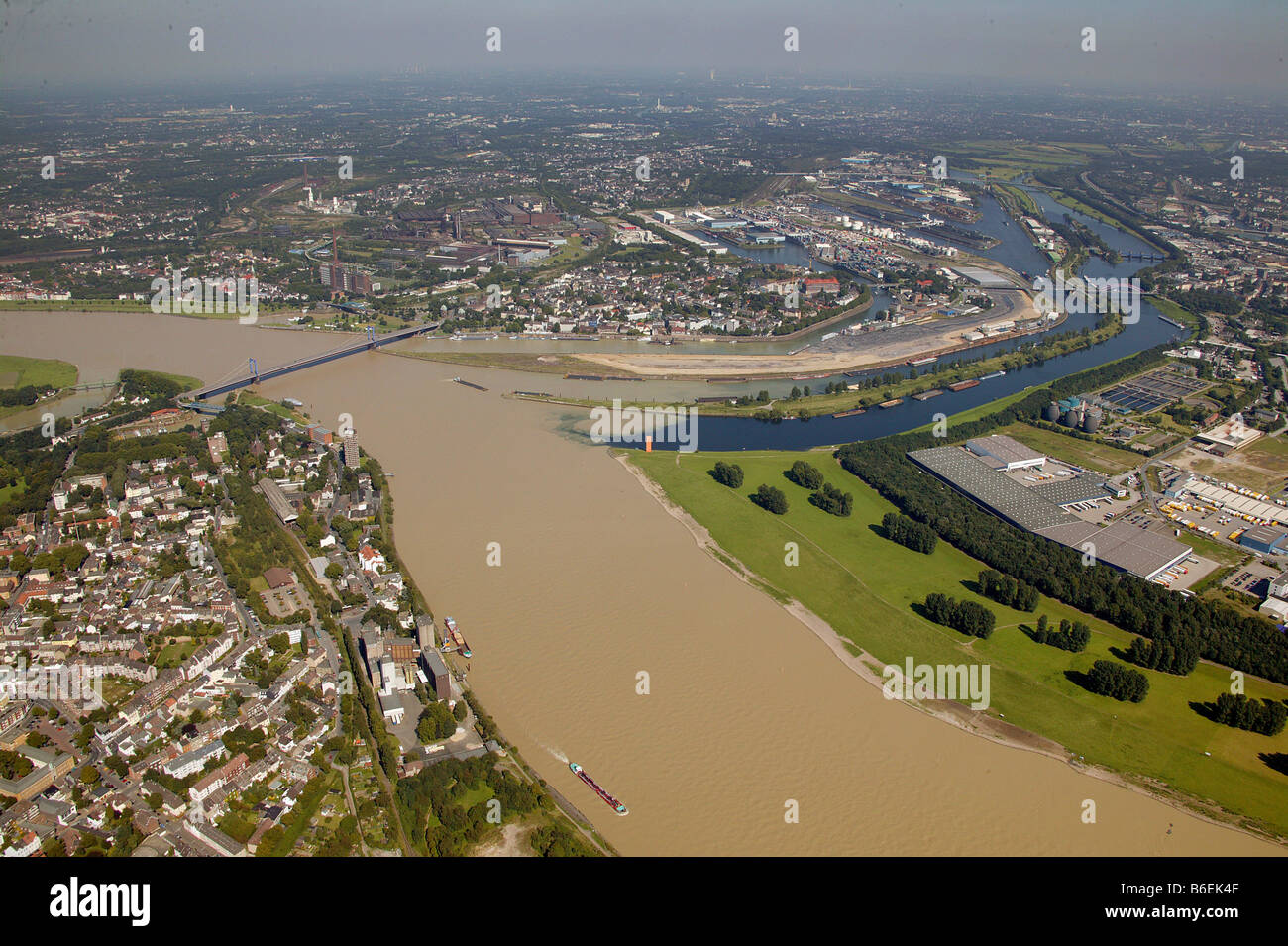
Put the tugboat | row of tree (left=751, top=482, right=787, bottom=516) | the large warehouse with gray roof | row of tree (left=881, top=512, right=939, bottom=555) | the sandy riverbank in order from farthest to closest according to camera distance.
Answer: the sandy riverbank → row of tree (left=751, top=482, right=787, bottom=516) → row of tree (left=881, top=512, right=939, bottom=555) → the large warehouse with gray roof → the tugboat

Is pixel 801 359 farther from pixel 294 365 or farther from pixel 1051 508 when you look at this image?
pixel 294 365

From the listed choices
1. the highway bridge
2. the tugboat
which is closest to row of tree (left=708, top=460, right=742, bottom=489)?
the tugboat

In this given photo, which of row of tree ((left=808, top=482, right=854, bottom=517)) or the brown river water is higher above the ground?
row of tree ((left=808, top=482, right=854, bottom=517))

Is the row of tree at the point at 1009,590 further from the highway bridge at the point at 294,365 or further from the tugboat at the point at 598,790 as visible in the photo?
the highway bridge at the point at 294,365

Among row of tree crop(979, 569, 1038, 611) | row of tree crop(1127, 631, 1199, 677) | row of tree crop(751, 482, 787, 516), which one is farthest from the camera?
row of tree crop(751, 482, 787, 516)

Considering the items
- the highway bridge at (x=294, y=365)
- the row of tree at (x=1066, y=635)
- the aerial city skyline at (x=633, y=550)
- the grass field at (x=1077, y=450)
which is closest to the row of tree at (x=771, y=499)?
the aerial city skyline at (x=633, y=550)

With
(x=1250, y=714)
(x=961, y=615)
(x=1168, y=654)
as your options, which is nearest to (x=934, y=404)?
(x=961, y=615)

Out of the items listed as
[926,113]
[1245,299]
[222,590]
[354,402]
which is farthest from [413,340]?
[926,113]

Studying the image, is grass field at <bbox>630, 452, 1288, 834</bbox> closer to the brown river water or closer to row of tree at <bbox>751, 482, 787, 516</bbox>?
row of tree at <bbox>751, 482, 787, 516</bbox>
